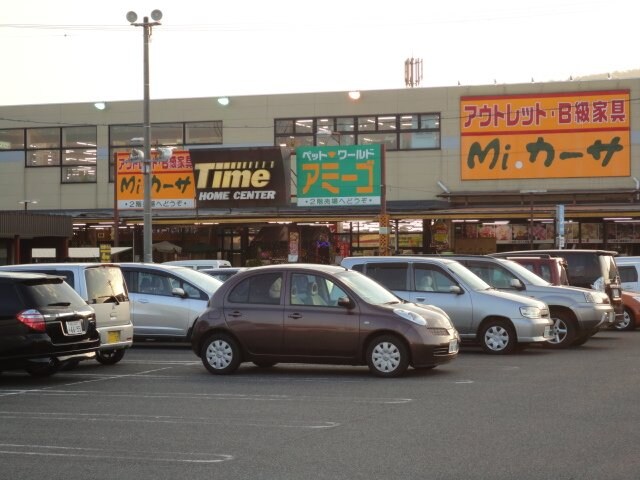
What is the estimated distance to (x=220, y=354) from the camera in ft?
51.5

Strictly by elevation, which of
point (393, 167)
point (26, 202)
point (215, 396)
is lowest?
point (215, 396)

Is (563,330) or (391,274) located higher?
(391,274)

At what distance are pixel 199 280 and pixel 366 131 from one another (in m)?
28.2

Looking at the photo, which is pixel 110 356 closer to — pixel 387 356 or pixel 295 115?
pixel 387 356

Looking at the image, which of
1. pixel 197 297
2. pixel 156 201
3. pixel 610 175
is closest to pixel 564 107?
pixel 610 175

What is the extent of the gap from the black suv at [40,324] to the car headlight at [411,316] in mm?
4446

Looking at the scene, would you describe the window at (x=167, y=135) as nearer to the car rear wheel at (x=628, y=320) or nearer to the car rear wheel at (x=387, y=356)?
the car rear wheel at (x=628, y=320)

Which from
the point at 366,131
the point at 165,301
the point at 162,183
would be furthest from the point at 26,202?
the point at 165,301

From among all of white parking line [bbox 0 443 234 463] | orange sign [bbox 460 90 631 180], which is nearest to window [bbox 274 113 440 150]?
orange sign [bbox 460 90 631 180]

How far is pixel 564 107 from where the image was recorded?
146 feet

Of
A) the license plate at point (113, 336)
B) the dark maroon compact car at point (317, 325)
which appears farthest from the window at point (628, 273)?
the license plate at point (113, 336)

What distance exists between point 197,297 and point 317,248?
2572 centimetres

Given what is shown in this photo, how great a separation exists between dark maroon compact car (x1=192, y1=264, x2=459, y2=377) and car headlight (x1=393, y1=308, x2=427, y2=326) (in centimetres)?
1

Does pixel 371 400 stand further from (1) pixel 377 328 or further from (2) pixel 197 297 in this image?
(2) pixel 197 297
